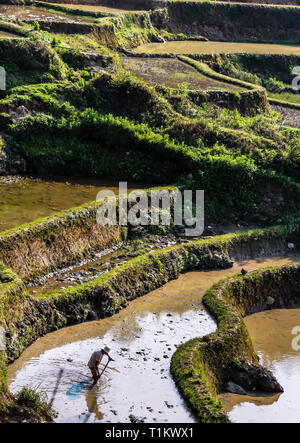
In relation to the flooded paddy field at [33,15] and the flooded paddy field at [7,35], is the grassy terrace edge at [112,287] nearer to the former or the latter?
the flooded paddy field at [7,35]

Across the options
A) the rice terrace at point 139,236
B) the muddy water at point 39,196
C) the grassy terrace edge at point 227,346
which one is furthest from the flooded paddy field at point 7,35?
the grassy terrace edge at point 227,346

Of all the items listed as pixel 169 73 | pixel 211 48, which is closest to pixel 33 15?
pixel 169 73

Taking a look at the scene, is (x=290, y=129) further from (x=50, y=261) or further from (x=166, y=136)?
(x=50, y=261)

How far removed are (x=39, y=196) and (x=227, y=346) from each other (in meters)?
6.30

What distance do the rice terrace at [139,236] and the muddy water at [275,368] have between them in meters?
0.04

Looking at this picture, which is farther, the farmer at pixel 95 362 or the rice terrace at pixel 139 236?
the rice terrace at pixel 139 236

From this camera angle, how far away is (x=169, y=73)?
23188 mm

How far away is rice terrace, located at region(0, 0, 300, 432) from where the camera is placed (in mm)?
10031

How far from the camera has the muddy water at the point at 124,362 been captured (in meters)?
9.37

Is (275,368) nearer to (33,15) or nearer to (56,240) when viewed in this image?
(56,240)

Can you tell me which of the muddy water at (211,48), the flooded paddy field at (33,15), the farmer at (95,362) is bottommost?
the farmer at (95,362)

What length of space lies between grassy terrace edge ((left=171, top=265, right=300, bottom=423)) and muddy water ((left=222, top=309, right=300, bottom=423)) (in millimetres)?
257

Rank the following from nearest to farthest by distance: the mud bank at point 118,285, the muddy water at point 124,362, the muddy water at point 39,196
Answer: the muddy water at point 124,362 → the mud bank at point 118,285 → the muddy water at point 39,196

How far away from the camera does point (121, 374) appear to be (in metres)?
10.2
